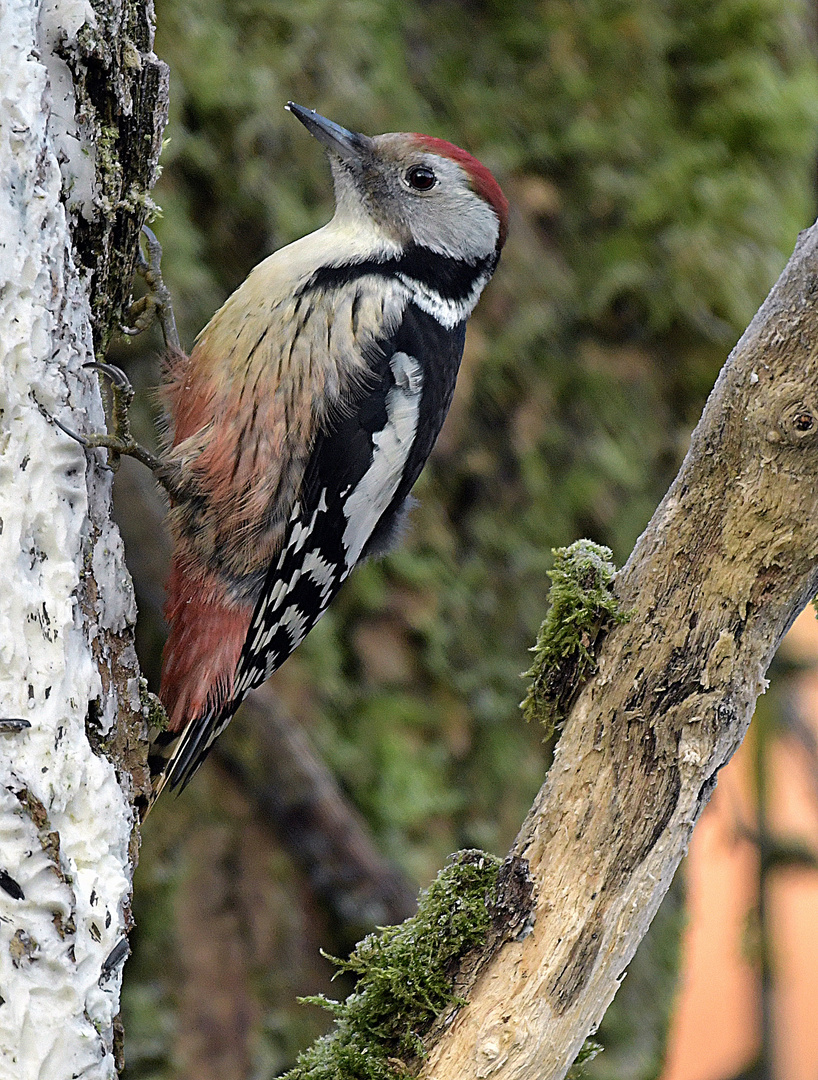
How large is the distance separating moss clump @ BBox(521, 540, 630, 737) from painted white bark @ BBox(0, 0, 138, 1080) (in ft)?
1.87

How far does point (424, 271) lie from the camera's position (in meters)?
2.41

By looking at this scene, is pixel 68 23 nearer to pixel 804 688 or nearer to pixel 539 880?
pixel 539 880

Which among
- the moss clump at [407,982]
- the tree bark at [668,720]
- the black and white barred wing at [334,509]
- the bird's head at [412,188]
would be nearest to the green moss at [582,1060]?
the tree bark at [668,720]

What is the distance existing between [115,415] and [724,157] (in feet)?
10.1

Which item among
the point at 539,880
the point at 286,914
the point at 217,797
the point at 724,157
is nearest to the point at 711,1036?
the point at 286,914

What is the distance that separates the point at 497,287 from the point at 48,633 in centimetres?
281

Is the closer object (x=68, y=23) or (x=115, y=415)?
(x=68, y=23)

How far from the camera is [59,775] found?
140 centimetres

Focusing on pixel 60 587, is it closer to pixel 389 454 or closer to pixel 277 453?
pixel 277 453

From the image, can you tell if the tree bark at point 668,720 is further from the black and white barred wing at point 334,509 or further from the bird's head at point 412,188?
the bird's head at point 412,188

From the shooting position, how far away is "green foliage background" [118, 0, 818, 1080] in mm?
3146

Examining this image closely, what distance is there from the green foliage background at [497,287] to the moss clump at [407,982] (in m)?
1.42

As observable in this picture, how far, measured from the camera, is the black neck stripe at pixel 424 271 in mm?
2189

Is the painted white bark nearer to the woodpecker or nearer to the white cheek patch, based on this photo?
the woodpecker
